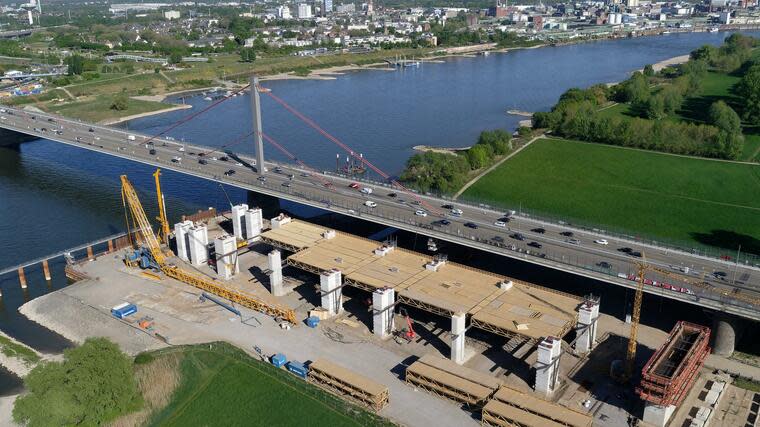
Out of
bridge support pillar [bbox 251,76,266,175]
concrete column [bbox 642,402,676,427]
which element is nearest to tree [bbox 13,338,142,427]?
concrete column [bbox 642,402,676,427]

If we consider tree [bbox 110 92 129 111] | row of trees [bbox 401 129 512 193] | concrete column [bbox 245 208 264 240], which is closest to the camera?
concrete column [bbox 245 208 264 240]

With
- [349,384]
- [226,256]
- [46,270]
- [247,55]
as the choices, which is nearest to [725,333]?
[349,384]

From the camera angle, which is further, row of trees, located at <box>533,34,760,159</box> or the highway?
row of trees, located at <box>533,34,760,159</box>

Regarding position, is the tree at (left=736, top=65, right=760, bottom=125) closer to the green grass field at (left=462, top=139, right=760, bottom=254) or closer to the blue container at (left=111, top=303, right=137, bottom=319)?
the green grass field at (left=462, top=139, right=760, bottom=254)

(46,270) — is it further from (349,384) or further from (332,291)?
(349,384)

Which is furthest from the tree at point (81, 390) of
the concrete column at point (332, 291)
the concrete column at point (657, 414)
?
the concrete column at point (657, 414)
